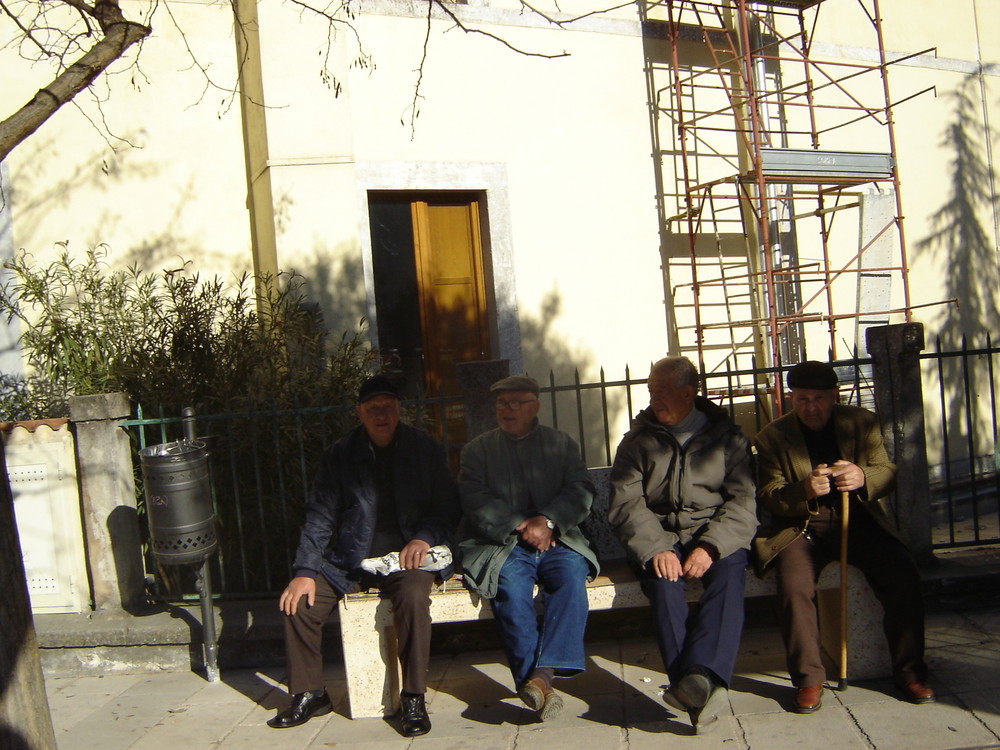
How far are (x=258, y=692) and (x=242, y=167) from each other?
4.85m

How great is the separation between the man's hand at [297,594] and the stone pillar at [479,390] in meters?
1.37

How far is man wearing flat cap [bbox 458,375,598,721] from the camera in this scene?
4.01 metres

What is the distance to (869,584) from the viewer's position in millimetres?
4223

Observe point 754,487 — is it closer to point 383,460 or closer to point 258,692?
point 383,460

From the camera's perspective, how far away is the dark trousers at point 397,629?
161 inches

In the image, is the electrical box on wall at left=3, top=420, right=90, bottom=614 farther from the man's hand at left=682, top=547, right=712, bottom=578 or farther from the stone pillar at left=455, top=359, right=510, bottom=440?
the man's hand at left=682, top=547, right=712, bottom=578

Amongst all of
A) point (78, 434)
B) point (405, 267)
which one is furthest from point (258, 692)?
point (405, 267)

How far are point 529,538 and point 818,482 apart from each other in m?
1.24

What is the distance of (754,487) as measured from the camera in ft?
14.0

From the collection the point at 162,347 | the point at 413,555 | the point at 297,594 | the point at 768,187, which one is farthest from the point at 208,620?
Result: the point at 768,187

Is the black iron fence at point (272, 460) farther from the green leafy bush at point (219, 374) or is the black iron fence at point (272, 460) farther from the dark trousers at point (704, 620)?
the dark trousers at point (704, 620)

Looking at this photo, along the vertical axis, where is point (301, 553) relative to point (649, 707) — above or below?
above

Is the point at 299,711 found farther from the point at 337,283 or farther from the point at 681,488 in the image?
the point at 337,283

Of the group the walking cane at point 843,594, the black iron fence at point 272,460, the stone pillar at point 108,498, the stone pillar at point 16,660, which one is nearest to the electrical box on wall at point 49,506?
the stone pillar at point 108,498
